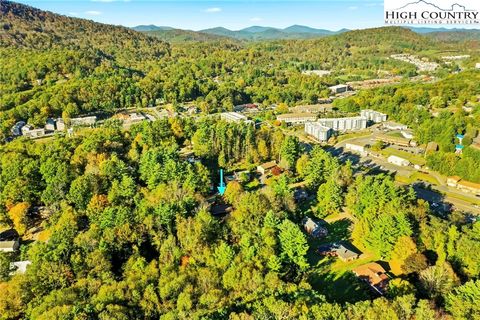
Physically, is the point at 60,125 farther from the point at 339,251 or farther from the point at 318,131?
the point at 339,251

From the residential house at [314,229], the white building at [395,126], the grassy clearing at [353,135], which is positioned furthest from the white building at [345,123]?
the residential house at [314,229]

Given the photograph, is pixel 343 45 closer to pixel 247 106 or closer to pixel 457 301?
pixel 247 106

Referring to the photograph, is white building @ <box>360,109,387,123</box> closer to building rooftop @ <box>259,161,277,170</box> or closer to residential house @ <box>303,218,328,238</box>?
building rooftop @ <box>259,161,277,170</box>

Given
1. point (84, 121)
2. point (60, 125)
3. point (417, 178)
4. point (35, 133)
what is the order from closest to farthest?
point (417, 178), point (35, 133), point (60, 125), point (84, 121)

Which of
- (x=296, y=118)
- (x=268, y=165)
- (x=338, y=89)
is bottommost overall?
(x=268, y=165)

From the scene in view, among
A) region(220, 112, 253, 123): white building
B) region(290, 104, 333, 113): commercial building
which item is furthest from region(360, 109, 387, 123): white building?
region(220, 112, 253, 123): white building

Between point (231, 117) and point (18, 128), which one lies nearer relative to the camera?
point (18, 128)

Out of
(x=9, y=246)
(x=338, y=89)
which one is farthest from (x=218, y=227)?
(x=338, y=89)
